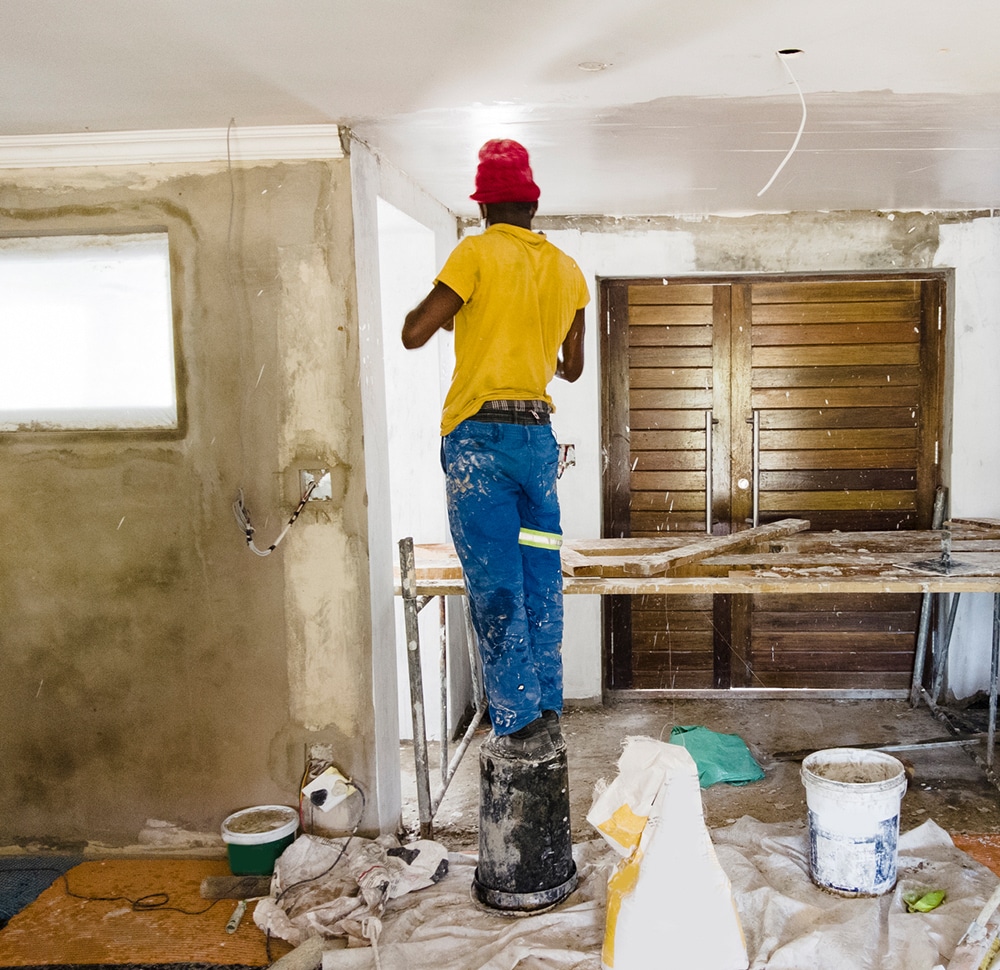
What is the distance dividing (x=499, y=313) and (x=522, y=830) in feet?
4.74

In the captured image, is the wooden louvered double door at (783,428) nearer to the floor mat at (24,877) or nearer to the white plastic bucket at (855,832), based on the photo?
the white plastic bucket at (855,832)

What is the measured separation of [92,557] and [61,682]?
45 centimetres

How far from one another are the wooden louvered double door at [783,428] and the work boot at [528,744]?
7.18 ft

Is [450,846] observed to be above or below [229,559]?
below

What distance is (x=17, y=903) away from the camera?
2873 mm

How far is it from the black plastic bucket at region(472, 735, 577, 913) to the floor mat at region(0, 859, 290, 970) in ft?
2.11

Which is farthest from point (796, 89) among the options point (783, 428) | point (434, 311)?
point (783, 428)

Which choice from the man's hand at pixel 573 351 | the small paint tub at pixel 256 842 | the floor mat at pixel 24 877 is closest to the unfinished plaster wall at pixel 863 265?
the man's hand at pixel 573 351

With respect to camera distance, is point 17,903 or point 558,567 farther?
point 17,903

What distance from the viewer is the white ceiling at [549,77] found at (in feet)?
6.50

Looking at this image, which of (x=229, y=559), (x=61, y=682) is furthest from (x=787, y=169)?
(x=61, y=682)

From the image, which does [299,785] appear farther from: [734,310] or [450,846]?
[734,310]

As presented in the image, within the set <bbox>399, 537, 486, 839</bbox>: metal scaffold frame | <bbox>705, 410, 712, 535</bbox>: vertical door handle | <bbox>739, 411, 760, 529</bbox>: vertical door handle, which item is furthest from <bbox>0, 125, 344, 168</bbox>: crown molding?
<bbox>739, 411, 760, 529</bbox>: vertical door handle

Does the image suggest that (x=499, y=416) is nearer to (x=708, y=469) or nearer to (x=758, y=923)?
(x=758, y=923)
